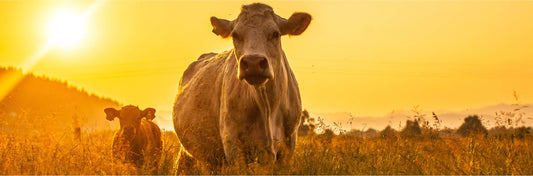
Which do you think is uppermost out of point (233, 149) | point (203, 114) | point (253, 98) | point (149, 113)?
point (149, 113)

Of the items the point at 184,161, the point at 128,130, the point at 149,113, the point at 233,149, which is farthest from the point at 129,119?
the point at 233,149

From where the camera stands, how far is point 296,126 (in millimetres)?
6148

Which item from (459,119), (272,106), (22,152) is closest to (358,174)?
(272,106)

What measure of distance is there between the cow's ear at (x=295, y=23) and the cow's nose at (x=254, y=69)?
0.99m

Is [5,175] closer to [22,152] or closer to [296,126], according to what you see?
[22,152]

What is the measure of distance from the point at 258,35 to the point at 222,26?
870 millimetres

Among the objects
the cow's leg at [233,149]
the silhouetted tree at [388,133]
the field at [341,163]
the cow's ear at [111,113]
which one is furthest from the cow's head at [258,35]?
the cow's ear at [111,113]

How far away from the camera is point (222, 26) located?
6.16 metres

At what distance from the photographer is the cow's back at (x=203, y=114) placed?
6.49 meters

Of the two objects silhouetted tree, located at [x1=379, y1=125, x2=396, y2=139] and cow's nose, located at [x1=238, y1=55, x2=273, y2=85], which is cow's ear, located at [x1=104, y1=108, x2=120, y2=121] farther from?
cow's nose, located at [x1=238, y1=55, x2=273, y2=85]

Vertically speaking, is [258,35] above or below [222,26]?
below

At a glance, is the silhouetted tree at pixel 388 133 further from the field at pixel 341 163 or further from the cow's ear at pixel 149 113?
the cow's ear at pixel 149 113

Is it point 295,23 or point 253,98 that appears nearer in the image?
point 253,98

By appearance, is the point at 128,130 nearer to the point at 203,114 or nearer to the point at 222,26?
the point at 203,114
